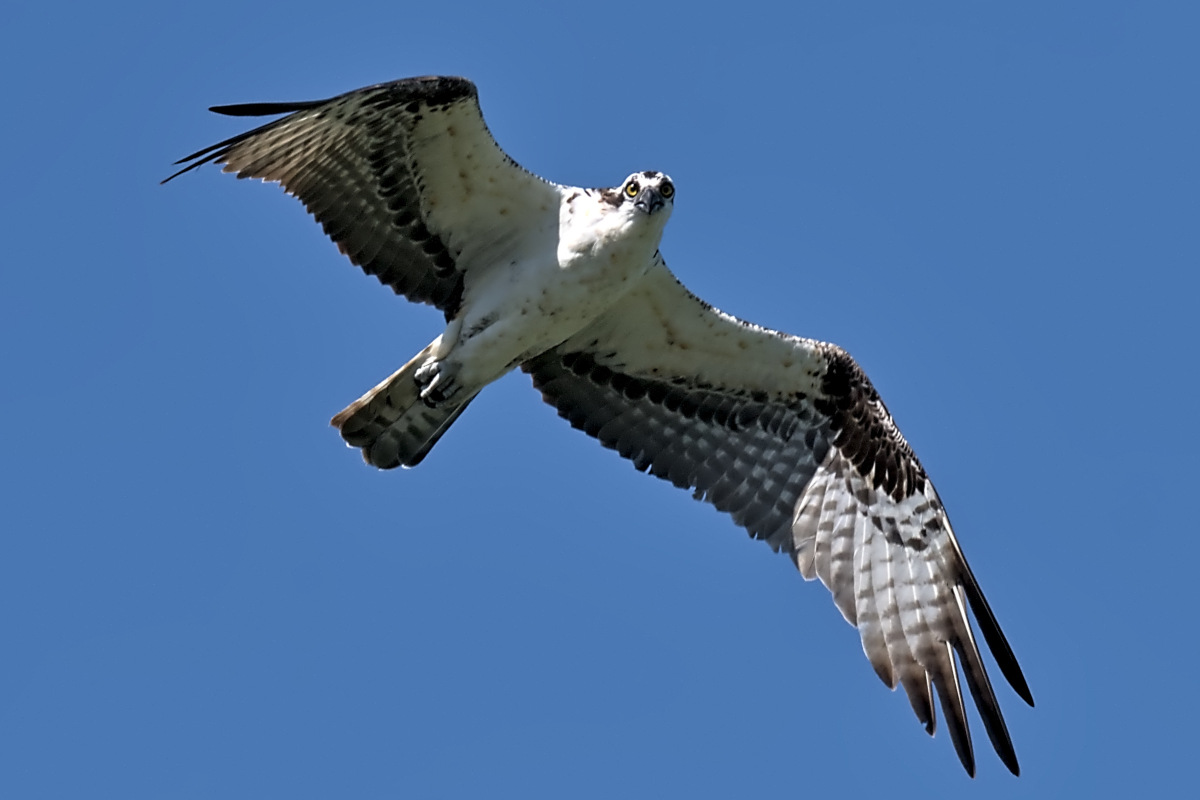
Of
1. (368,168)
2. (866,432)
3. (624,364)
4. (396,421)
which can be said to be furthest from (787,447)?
(368,168)

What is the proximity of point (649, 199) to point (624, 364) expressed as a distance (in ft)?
6.25

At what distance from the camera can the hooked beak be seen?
931cm

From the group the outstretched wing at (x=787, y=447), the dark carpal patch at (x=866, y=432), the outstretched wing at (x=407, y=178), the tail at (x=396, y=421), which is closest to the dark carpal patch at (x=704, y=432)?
the outstretched wing at (x=787, y=447)

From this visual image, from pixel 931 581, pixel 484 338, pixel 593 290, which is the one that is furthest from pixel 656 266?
pixel 931 581

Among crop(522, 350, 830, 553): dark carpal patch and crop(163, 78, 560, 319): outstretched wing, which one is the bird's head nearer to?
crop(163, 78, 560, 319): outstretched wing

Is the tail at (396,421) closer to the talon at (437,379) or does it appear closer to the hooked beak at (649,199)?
the talon at (437,379)

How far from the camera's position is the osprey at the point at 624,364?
954cm

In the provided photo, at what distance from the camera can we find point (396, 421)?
10.3 m

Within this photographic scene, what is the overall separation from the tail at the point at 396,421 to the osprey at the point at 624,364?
0.01 metres

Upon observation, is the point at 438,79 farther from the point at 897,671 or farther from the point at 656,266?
the point at 897,671

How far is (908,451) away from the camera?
429 inches

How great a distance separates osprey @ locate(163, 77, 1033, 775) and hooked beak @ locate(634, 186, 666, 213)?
1 centimetres

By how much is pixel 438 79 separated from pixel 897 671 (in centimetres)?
468

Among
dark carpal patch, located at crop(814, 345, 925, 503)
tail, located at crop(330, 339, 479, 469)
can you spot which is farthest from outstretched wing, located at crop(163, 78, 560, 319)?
dark carpal patch, located at crop(814, 345, 925, 503)
